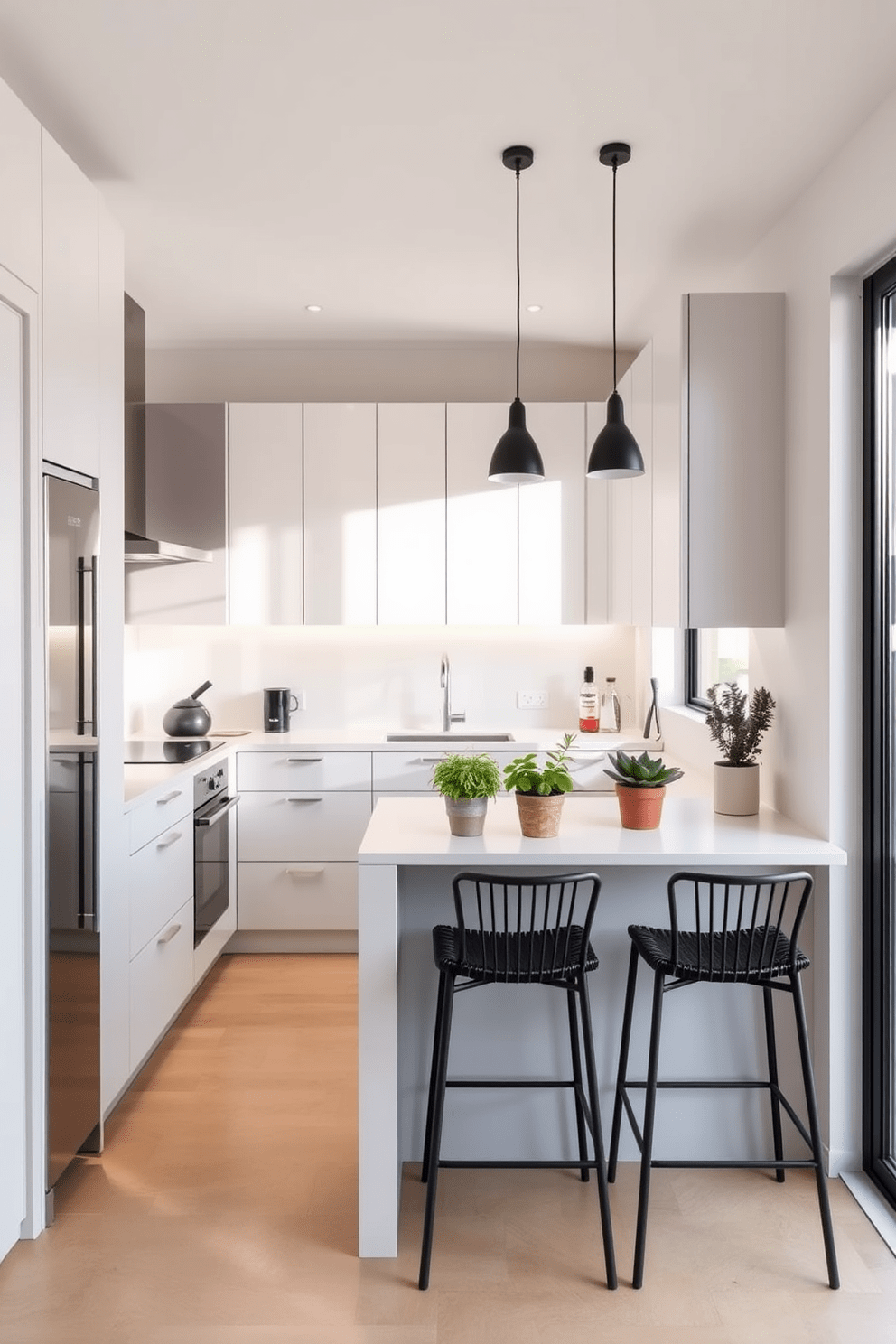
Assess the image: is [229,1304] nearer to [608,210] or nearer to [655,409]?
[655,409]

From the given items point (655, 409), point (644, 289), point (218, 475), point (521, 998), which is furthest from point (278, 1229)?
point (644, 289)

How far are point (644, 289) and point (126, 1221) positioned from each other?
3.54m

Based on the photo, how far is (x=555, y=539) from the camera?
14.9ft

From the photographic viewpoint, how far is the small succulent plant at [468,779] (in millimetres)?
2453

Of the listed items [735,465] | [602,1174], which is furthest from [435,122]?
[602,1174]

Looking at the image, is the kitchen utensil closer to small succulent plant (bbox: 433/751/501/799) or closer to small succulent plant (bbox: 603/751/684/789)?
small succulent plant (bbox: 603/751/684/789)

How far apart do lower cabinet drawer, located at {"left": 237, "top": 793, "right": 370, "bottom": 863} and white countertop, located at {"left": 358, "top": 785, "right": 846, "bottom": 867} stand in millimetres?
1426

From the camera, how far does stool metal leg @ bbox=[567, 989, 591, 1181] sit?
2.36 m

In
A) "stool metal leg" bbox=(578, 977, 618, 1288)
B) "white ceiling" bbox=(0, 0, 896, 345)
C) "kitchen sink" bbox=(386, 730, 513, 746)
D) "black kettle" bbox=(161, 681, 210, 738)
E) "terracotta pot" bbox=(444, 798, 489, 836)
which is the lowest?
"stool metal leg" bbox=(578, 977, 618, 1288)

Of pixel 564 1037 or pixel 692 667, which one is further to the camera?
pixel 692 667

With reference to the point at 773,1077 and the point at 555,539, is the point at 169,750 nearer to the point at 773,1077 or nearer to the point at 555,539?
the point at 555,539

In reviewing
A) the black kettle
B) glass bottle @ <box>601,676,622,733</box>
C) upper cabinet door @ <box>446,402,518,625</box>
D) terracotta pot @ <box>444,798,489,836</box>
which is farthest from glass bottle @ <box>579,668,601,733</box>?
terracotta pot @ <box>444,798,489,836</box>

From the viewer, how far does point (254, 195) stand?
2938 millimetres

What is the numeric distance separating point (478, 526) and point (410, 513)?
1.05 feet
